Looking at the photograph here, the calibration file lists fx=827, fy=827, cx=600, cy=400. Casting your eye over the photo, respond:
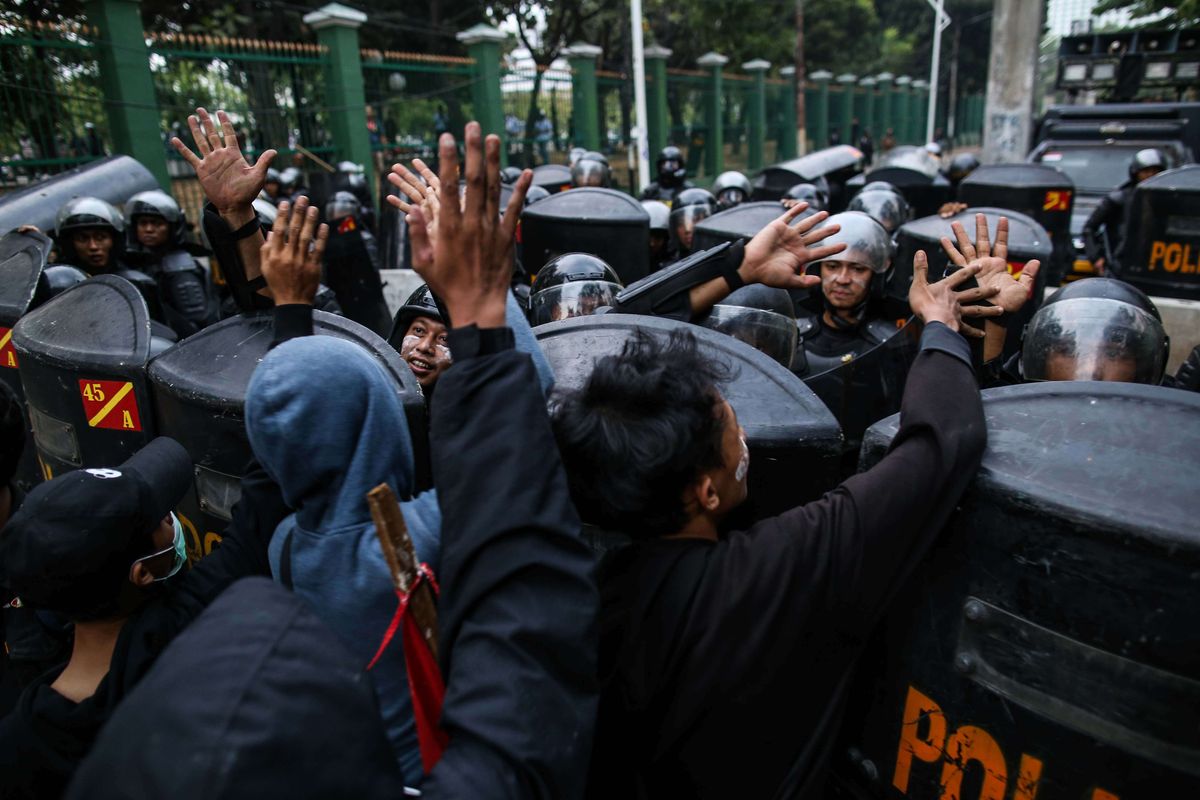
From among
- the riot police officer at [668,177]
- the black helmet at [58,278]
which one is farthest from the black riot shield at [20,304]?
the riot police officer at [668,177]

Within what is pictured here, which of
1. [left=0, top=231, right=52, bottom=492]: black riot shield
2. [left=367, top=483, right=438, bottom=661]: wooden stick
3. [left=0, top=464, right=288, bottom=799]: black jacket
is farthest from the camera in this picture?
[left=0, top=231, right=52, bottom=492]: black riot shield

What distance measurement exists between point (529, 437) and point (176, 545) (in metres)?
0.99

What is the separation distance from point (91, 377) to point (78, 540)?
1296 millimetres

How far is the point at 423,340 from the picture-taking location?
123 inches

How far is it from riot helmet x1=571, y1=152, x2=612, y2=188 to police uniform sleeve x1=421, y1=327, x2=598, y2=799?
8.21m

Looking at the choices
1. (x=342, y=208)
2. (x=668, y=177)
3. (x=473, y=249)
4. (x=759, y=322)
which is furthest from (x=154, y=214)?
(x=668, y=177)

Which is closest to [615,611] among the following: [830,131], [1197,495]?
[1197,495]

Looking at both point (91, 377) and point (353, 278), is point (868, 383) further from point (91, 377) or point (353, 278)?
point (353, 278)

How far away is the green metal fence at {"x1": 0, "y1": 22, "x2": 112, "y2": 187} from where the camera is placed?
7.99m

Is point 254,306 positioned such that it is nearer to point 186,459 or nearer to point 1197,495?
point 186,459

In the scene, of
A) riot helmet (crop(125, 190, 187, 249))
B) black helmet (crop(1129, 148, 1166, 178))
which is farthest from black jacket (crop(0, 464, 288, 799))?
black helmet (crop(1129, 148, 1166, 178))

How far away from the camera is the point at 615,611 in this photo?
4.60ft

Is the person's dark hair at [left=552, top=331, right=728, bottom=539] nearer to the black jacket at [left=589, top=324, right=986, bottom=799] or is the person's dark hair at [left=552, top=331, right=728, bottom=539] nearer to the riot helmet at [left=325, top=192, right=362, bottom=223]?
the black jacket at [left=589, top=324, right=986, bottom=799]

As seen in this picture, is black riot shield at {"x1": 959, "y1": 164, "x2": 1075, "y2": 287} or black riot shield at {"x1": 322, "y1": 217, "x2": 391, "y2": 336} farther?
black riot shield at {"x1": 959, "y1": 164, "x2": 1075, "y2": 287}
